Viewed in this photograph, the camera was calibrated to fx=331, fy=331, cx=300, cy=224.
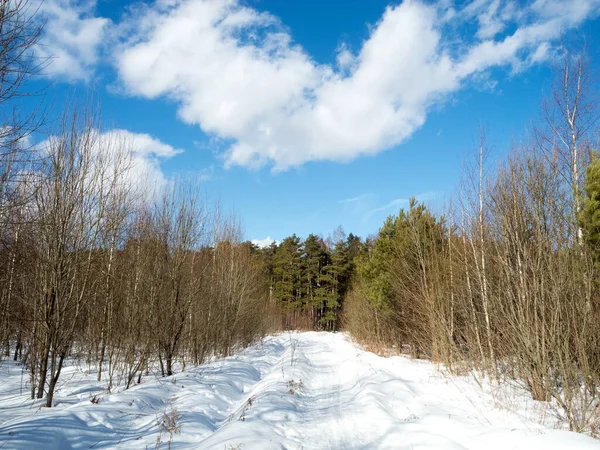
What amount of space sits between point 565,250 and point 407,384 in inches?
226

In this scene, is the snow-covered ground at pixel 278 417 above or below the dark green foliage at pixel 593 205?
below

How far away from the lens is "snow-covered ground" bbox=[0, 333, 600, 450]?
4.71 meters

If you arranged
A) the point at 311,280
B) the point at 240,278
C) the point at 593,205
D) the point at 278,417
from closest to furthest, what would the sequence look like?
1. the point at 278,417
2. the point at 593,205
3. the point at 240,278
4. the point at 311,280

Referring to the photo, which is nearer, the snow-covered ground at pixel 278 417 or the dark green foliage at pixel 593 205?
the snow-covered ground at pixel 278 417

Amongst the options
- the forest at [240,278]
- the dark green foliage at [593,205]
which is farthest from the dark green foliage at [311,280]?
the dark green foliage at [593,205]

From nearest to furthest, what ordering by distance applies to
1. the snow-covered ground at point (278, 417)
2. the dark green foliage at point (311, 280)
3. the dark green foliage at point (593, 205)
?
the snow-covered ground at point (278, 417) → the dark green foliage at point (593, 205) → the dark green foliage at point (311, 280)

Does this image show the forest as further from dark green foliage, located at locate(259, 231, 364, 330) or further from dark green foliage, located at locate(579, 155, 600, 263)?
dark green foliage, located at locate(259, 231, 364, 330)

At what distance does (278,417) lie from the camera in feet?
20.4

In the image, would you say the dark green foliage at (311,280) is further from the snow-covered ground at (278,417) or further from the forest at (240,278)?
the snow-covered ground at (278,417)

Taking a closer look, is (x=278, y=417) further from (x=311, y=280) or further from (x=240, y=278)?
(x=311, y=280)

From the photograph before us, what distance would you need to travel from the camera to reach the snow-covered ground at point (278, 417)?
471 cm

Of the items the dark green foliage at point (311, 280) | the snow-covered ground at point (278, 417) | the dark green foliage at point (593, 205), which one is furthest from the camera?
the dark green foliage at point (311, 280)

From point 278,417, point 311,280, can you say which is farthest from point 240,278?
point 311,280

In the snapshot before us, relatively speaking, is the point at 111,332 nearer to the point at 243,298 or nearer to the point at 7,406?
the point at 7,406
